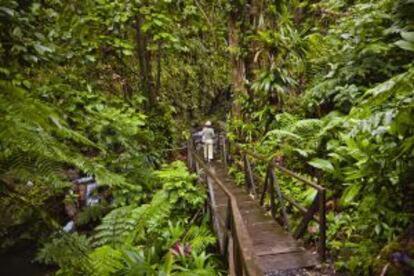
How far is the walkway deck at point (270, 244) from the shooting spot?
15.4 feet

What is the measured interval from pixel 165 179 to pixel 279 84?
11.8 ft

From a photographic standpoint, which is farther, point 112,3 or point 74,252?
point 112,3

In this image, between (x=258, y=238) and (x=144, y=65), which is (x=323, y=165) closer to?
(x=258, y=238)

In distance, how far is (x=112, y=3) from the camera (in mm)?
7535

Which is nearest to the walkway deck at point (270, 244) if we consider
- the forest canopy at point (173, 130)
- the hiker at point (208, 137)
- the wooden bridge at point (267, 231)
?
the wooden bridge at point (267, 231)

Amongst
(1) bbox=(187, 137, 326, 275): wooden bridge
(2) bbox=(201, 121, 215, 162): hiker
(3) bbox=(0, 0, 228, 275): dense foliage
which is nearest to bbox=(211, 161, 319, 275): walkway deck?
(1) bbox=(187, 137, 326, 275): wooden bridge

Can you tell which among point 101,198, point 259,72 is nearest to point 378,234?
point 259,72

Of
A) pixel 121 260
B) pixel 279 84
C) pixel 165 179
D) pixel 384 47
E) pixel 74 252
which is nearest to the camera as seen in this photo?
pixel 74 252

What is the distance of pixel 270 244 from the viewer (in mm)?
5277

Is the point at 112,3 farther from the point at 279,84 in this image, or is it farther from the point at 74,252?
the point at 74,252

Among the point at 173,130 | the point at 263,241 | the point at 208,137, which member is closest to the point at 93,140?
the point at 263,241

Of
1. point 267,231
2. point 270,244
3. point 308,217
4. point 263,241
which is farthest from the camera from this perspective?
point 267,231

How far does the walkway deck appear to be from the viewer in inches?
185

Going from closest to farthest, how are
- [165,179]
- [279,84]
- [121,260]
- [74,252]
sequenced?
[74,252] < [121,260] < [165,179] < [279,84]
